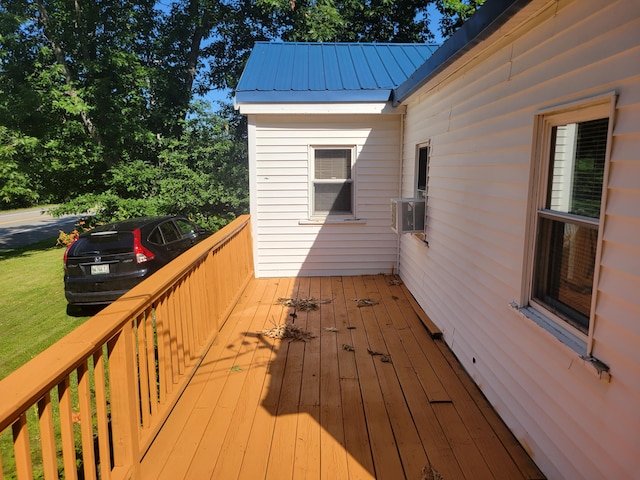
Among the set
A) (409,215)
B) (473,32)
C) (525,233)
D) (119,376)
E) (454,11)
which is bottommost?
(119,376)

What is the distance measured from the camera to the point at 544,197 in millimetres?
2631

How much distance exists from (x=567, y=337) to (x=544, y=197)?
2.79ft

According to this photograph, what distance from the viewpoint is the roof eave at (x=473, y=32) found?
8.46ft

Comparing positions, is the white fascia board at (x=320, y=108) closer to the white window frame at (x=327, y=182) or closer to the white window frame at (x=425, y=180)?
the white window frame at (x=327, y=182)

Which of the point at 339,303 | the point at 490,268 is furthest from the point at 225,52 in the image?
the point at 490,268

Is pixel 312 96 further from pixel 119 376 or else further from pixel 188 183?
pixel 188 183

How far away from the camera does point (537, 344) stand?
256 centimetres

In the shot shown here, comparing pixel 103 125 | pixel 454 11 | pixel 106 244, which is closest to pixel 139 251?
pixel 106 244

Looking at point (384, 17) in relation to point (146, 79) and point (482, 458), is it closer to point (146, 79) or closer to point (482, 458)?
point (146, 79)

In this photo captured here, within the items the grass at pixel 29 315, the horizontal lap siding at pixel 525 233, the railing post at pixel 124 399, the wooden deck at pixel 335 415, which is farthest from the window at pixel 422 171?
the grass at pixel 29 315

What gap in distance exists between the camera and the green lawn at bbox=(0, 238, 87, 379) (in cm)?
527

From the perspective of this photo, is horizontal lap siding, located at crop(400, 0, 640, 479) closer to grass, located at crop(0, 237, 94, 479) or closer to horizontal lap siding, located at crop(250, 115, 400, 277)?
horizontal lap siding, located at crop(250, 115, 400, 277)

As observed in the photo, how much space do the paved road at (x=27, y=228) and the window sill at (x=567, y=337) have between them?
15738 millimetres

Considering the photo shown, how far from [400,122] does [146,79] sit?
909 centimetres
